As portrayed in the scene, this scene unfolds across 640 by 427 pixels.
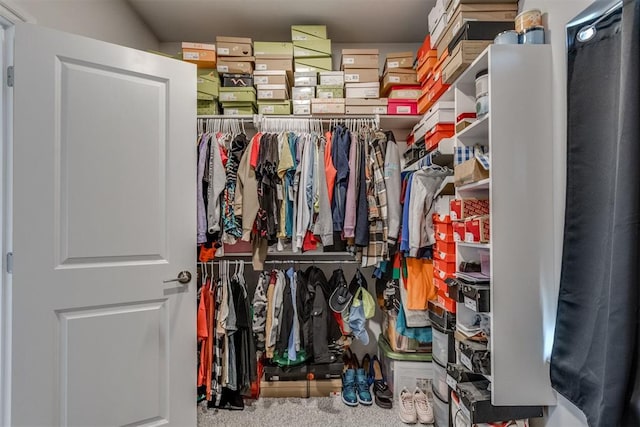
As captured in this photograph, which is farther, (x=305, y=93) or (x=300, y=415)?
(x=305, y=93)

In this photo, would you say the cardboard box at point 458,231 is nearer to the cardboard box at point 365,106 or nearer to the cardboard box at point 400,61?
the cardboard box at point 365,106

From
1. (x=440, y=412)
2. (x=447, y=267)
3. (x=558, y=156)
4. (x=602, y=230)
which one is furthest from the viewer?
(x=440, y=412)

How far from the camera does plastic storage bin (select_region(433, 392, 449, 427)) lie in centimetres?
166

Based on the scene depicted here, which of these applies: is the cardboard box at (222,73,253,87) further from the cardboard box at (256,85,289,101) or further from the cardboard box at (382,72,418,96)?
A: the cardboard box at (382,72,418,96)

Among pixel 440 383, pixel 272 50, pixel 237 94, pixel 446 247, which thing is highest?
pixel 272 50

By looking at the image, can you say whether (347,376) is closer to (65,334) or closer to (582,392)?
(582,392)

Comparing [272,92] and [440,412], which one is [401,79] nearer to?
[272,92]

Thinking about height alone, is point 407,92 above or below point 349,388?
above

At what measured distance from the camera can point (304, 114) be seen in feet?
7.07

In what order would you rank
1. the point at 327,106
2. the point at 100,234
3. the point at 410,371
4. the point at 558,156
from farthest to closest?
the point at 327,106 → the point at 410,371 → the point at 100,234 → the point at 558,156

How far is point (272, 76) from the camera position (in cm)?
215

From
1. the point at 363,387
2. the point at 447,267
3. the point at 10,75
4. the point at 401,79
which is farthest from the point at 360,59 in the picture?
the point at 363,387

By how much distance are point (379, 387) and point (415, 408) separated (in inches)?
11.4

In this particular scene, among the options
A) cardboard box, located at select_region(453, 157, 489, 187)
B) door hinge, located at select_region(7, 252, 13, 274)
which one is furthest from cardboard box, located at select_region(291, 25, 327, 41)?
door hinge, located at select_region(7, 252, 13, 274)
